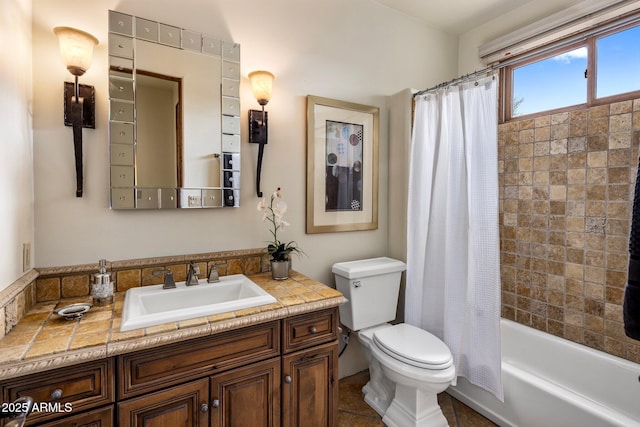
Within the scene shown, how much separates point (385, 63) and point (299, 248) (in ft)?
5.03

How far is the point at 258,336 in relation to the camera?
1308mm

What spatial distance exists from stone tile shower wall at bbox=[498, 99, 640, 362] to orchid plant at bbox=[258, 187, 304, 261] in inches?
63.9

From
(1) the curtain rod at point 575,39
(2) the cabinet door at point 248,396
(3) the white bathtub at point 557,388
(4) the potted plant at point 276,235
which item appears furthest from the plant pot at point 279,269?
(1) the curtain rod at point 575,39

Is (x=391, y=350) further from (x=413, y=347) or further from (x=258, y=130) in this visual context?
(x=258, y=130)

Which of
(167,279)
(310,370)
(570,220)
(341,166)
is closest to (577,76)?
(570,220)

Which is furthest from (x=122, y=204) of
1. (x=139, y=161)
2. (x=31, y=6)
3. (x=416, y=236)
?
(x=416, y=236)

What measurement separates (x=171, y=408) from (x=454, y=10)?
3001mm

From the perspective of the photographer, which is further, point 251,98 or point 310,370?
point 251,98

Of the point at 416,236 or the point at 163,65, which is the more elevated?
the point at 163,65

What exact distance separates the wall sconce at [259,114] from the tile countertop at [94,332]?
0.78m

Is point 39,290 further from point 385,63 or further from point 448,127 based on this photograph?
point 385,63

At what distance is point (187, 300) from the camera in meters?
1.55

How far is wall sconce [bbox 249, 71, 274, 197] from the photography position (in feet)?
5.82

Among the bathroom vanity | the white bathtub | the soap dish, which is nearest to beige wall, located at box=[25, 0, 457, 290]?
the soap dish
